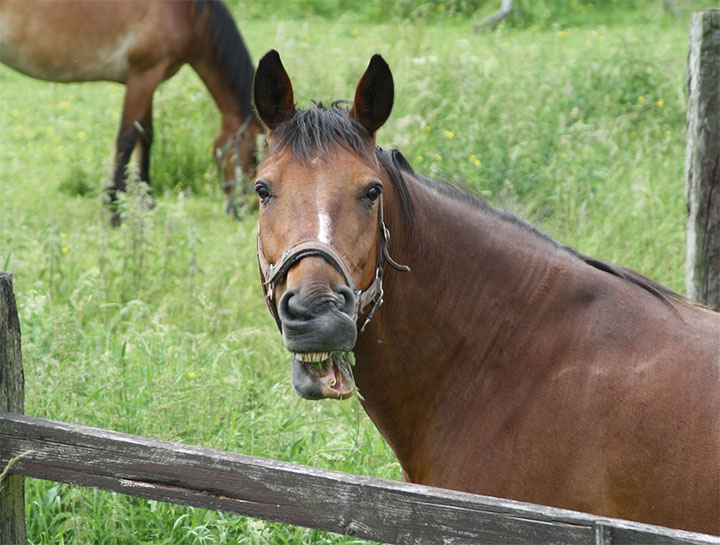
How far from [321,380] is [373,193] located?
534 mm

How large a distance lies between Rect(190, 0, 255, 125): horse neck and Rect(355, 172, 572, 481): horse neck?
18.4ft

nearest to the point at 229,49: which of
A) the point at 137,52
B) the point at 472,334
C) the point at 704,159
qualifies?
the point at 137,52

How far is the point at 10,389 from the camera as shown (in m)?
2.44

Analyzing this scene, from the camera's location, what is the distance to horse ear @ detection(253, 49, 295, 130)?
2465 mm

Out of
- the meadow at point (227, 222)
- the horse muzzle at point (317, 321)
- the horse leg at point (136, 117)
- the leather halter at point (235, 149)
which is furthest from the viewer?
the horse leg at point (136, 117)

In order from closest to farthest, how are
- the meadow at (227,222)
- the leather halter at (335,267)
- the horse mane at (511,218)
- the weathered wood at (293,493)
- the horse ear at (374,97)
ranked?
the weathered wood at (293,493) < the leather halter at (335,267) < the horse ear at (374,97) < the horse mane at (511,218) < the meadow at (227,222)

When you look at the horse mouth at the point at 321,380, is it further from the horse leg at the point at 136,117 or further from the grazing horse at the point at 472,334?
the horse leg at the point at 136,117

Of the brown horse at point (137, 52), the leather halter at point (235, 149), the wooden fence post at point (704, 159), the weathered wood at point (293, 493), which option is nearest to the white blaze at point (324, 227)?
the weathered wood at point (293, 493)

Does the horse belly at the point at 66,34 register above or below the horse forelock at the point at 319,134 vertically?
above

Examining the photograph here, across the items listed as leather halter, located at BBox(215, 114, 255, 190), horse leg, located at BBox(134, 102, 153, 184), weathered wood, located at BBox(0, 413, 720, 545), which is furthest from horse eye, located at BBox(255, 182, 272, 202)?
horse leg, located at BBox(134, 102, 153, 184)

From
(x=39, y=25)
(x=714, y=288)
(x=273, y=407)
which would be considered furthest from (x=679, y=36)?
(x=273, y=407)

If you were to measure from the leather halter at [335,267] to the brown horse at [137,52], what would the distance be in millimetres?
5104

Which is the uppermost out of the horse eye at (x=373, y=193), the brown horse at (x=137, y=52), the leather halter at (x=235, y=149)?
the brown horse at (x=137, y=52)

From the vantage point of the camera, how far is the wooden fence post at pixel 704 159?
3564mm
